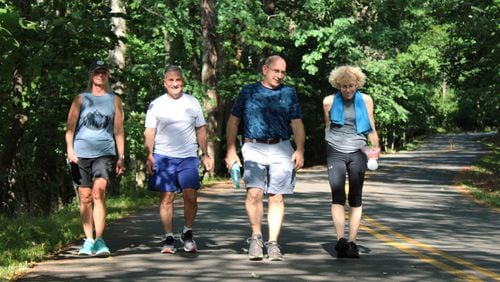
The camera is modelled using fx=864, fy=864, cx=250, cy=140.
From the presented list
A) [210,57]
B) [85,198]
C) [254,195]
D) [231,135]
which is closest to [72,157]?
[85,198]

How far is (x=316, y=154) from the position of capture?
49.8 metres

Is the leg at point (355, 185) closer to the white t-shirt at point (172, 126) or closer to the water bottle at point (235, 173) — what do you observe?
the water bottle at point (235, 173)

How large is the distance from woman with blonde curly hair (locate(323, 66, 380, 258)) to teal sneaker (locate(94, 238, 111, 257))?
2.38 metres

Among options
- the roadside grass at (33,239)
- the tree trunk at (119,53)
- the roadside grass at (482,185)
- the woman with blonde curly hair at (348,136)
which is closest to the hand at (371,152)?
the woman with blonde curly hair at (348,136)

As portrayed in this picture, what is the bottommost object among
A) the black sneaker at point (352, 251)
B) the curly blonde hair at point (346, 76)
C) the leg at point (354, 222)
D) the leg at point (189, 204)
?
the black sneaker at point (352, 251)

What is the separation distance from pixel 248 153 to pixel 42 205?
1799 cm

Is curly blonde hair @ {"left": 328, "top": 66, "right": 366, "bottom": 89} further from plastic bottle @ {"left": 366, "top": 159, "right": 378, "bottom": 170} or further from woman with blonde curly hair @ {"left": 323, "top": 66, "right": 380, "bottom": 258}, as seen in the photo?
plastic bottle @ {"left": 366, "top": 159, "right": 378, "bottom": 170}

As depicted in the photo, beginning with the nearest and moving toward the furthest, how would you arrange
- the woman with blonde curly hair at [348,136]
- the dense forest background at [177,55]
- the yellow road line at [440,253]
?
the yellow road line at [440,253] < the woman with blonde curly hair at [348,136] < the dense forest background at [177,55]

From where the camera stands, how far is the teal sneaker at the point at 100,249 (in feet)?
28.5

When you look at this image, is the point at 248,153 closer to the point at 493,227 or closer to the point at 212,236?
the point at 212,236

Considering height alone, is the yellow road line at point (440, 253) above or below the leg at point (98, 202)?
below

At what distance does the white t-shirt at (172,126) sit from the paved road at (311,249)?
→ 3.62 ft

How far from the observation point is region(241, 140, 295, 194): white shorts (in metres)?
8.66

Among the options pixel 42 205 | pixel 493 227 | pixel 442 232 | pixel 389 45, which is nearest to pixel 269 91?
pixel 442 232
